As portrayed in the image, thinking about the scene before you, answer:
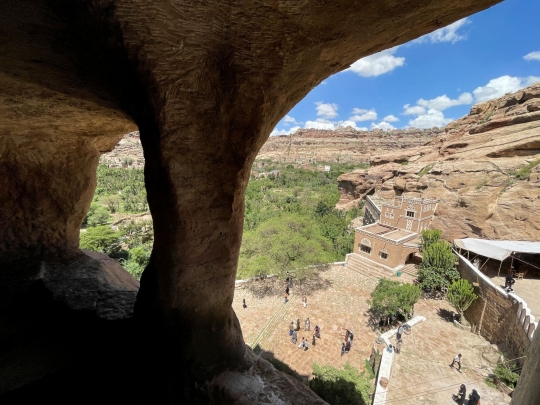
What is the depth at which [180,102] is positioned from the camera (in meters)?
1.95

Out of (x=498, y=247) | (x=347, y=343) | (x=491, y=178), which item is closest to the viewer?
(x=347, y=343)

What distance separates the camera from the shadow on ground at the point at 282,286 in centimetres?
1580

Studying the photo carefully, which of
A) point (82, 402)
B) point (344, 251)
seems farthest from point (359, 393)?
point (344, 251)

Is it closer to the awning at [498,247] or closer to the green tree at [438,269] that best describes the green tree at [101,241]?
the green tree at [438,269]

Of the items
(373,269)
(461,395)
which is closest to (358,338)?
(461,395)

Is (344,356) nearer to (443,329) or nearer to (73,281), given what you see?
(443,329)

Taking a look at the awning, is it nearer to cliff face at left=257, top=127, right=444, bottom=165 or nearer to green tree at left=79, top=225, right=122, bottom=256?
green tree at left=79, top=225, right=122, bottom=256

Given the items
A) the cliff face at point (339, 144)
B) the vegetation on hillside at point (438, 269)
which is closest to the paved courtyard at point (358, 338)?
the vegetation on hillside at point (438, 269)

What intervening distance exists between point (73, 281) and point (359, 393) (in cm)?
804

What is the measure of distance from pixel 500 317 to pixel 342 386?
7.85m

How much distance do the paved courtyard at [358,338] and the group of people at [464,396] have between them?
210mm

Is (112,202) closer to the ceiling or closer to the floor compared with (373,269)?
closer to the floor

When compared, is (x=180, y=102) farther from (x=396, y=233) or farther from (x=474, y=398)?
(x=396, y=233)

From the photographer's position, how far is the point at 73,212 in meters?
4.55
